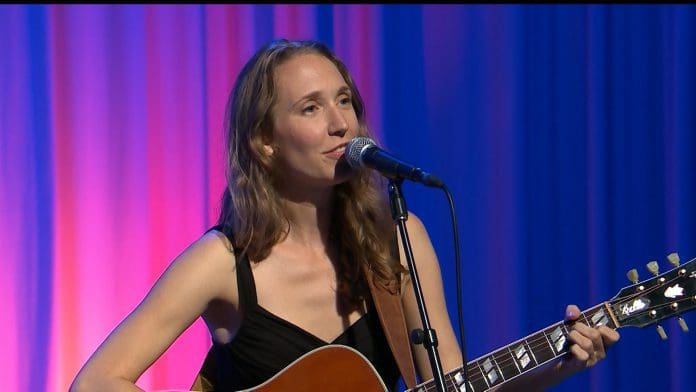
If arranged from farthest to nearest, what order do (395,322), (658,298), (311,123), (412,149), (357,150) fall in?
(412,149), (395,322), (311,123), (658,298), (357,150)

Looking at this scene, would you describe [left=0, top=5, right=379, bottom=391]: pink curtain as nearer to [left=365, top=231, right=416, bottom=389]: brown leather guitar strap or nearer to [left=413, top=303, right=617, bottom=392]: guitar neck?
[left=365, top=231, right=416, bottom=389]: brown leather guitar strap

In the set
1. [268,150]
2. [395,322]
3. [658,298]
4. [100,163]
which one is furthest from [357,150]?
[100,163]

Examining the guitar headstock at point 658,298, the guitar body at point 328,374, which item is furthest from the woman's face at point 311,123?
the guitar headstock at point 658,298

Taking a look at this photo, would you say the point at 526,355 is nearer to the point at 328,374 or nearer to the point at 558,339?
the point at 558,339

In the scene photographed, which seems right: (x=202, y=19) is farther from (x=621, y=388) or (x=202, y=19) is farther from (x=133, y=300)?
(x=621, y=388)

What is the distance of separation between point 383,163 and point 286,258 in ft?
Answer: 2.37

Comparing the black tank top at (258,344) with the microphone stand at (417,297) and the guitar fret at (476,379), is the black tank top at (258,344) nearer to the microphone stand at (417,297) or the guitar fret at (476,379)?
the guitar fret at (476,379)

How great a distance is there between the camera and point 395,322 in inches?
102

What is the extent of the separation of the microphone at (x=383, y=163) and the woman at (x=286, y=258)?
230mm

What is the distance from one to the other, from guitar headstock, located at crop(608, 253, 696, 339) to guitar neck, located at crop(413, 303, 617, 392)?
41mm

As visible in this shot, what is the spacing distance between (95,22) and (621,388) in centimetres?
244

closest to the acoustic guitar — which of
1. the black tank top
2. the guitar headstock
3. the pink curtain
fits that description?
the guitar headstock

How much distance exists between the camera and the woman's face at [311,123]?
2406 mm

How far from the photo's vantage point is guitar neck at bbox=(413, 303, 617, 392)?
2332 millimetres
